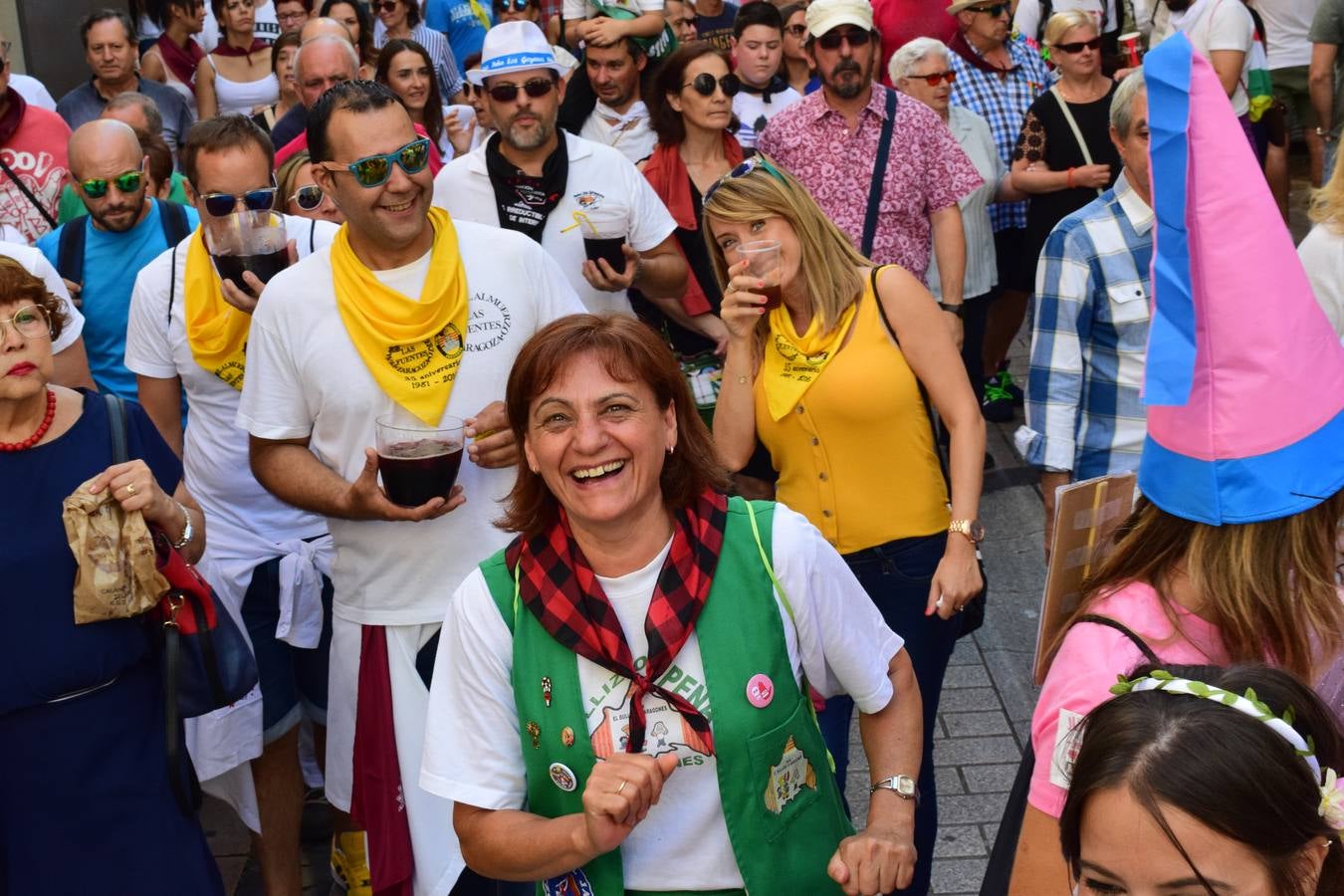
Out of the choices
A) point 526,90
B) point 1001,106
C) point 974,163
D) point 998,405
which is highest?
point 526,90

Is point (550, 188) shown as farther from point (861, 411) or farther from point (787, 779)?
point (787, 779)

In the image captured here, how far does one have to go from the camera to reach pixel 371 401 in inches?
163

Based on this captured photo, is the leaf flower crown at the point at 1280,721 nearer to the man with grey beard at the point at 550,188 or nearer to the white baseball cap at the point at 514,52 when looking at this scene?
the man with grey beard at the point at 550,188

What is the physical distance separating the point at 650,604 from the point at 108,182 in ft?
11.3

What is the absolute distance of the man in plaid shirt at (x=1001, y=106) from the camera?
8594 millimetres

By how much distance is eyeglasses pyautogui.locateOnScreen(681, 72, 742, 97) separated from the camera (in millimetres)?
6914

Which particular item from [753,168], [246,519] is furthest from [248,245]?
[753,168]

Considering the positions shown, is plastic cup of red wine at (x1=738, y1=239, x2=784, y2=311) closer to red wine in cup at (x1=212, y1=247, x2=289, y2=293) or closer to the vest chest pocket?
red wine in cup at (x1=212, y1=247, x2=289, y2=293)

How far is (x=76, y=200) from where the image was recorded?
6.40 m

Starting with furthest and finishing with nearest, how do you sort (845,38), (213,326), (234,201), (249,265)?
(845,38) → (234,201) → (213,326) → (249,265)

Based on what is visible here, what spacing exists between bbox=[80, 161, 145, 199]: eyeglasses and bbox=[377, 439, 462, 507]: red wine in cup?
2.15 m

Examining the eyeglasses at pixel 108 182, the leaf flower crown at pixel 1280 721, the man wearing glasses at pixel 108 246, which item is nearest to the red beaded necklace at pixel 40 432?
the man wearing glasses at pixel 108 246

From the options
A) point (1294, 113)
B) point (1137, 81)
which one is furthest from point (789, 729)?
point (1294, 113)

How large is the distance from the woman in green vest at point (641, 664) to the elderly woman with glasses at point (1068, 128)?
5.35 metres
